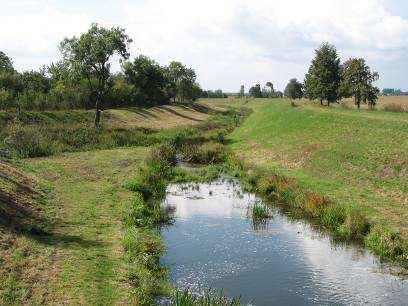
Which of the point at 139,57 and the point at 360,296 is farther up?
the point at 139,57

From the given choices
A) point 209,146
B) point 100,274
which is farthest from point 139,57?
point 100,274

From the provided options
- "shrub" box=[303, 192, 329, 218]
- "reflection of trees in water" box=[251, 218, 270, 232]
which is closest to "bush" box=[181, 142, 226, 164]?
"shrub" box=[303, 192, 329, 218]

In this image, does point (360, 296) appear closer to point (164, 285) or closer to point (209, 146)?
point (164, 285)

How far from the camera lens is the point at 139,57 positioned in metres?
112

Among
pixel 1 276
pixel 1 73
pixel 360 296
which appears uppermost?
pixel 1 73

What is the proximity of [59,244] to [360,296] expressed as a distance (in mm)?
12686

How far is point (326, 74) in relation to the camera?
86500mm

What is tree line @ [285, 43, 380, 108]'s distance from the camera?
75.6m

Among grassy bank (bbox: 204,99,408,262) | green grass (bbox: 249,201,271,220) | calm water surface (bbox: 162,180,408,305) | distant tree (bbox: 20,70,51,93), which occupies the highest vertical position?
distant tree (bbox: 20,70,51,93)

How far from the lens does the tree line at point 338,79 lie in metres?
75.6

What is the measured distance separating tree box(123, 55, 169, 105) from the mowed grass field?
47.5 meters

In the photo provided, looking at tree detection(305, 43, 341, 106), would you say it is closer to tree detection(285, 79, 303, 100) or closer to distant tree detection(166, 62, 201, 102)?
distant tree detection(166, 62, 201, 102)

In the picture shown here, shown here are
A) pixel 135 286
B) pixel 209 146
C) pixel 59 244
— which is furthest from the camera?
pixel 209 146

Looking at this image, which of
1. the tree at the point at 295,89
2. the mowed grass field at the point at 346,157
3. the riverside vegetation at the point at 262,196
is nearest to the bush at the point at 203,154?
the riverside vegetation at the point at 262,196
